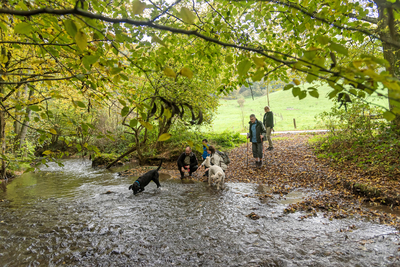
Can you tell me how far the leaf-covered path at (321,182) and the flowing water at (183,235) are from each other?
0.49 meters

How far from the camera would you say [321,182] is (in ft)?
21.7

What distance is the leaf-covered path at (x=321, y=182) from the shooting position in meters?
4.56

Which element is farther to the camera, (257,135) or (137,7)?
(257,135)

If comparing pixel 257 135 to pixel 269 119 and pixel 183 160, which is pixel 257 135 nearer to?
pixel 269 119

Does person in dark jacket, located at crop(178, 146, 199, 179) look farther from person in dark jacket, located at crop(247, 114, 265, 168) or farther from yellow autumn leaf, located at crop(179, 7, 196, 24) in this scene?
yellow autumn leaf, located at crop(179, 7, 196, 24)

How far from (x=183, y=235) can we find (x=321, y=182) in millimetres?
5199

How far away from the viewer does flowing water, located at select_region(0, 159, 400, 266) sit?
3092 mm

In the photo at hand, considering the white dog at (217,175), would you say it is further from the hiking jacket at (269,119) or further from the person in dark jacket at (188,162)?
the hiking jacket at (269,119)

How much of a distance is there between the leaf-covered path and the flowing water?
0.49m

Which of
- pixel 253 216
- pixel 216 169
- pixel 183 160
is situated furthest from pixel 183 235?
pixel 183 160

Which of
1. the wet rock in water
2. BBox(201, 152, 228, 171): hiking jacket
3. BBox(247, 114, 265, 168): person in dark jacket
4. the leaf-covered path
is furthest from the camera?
BBox(247, 114, 265, 168): person in dark jacket

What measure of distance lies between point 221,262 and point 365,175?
5.86 metres

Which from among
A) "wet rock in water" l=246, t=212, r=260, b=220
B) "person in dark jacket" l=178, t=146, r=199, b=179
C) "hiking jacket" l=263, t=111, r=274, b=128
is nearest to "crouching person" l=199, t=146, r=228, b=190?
"person in dark jacket" l=178, t=146, r=199, b=179

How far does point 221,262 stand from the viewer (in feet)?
9.95
